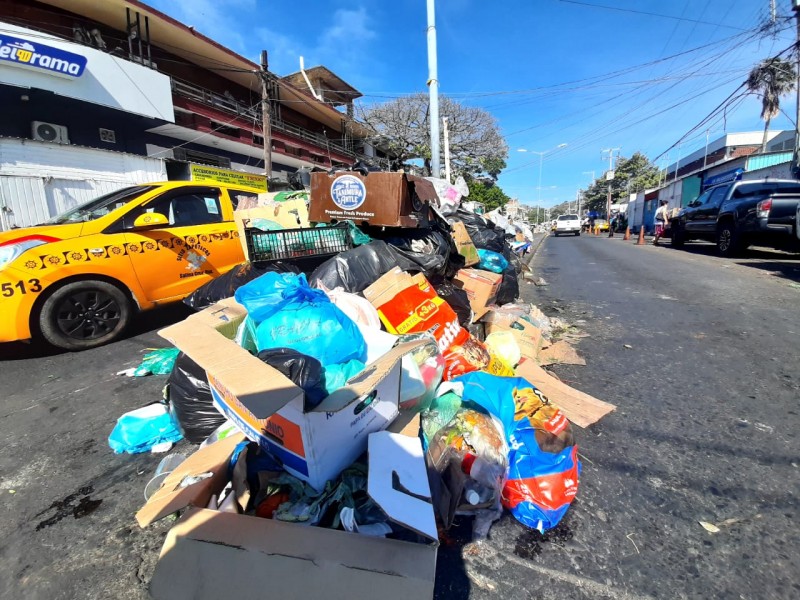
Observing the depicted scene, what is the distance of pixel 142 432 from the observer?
1.99 m

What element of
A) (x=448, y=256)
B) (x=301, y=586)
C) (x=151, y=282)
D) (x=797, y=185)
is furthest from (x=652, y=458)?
(x=797, y=185)

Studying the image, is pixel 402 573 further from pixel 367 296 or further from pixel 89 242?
pixel 89 242

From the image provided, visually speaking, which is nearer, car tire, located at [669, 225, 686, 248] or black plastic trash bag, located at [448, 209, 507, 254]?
black plastic trash bag, located at [448, 209, 507, 254]

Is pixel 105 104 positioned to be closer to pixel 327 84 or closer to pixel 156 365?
pixel 156 365

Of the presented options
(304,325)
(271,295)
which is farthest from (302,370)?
(271,295)

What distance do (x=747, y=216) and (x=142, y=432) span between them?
1076 cm

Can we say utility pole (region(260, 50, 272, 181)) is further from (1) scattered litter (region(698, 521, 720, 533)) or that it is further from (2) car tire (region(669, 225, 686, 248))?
(2) car tire (region(669, 225, 686, 248))

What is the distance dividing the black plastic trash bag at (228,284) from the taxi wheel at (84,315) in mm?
808

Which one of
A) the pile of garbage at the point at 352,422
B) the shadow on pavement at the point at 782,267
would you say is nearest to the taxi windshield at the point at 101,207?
the pile of garbage at the point at 352,422

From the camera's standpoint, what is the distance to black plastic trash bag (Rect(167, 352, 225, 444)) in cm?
189

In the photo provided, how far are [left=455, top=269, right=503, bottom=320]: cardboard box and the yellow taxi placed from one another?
2.65 m

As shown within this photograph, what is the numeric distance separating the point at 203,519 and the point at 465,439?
100cm

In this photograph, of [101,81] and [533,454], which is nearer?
[533,454]

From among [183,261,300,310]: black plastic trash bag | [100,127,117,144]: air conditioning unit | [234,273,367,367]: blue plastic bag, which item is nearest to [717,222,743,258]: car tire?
[183,261,300,310]: black plastic trash bag
